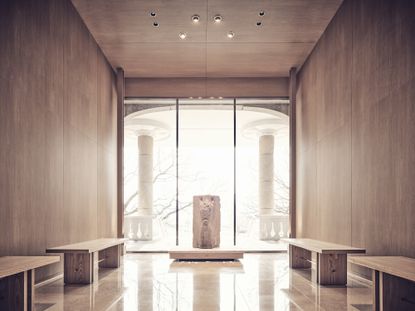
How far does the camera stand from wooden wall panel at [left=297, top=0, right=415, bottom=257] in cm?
392

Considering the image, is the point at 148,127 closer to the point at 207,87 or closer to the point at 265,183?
the point at 207,87

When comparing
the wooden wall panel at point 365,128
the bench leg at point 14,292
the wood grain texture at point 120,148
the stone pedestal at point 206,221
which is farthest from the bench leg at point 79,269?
the wood grain texture at point 120,148

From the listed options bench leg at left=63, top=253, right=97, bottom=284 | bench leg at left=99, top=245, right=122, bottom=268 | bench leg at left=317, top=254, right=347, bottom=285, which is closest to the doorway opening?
bench leg at left=99, top=245, right=122, bottom=268

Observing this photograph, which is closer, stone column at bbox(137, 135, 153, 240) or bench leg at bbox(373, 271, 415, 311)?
bench leg at bbox(373, 271, 415, 311)

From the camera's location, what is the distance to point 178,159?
29.8 ft

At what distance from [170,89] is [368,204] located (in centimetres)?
518

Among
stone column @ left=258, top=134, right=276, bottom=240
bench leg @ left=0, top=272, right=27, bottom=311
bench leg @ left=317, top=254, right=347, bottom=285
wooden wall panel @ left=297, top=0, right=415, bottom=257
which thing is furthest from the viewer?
stone column @ left=258, top=134, right=276, bottom=240

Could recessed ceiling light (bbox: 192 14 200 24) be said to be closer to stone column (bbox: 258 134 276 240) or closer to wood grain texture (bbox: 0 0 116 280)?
wood grain texture (bbox: 0 0 116 280)

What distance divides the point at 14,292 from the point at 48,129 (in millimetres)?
2090

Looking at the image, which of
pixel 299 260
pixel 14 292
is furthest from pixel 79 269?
pixel 299 260

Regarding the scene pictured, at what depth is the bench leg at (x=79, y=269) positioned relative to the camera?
4.93 meters

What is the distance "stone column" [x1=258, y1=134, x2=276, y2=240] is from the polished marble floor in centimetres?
398

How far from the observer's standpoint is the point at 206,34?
6.84 m

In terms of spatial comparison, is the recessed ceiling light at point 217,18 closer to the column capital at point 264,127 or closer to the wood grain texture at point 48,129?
the wood grain texture at point 48,129
